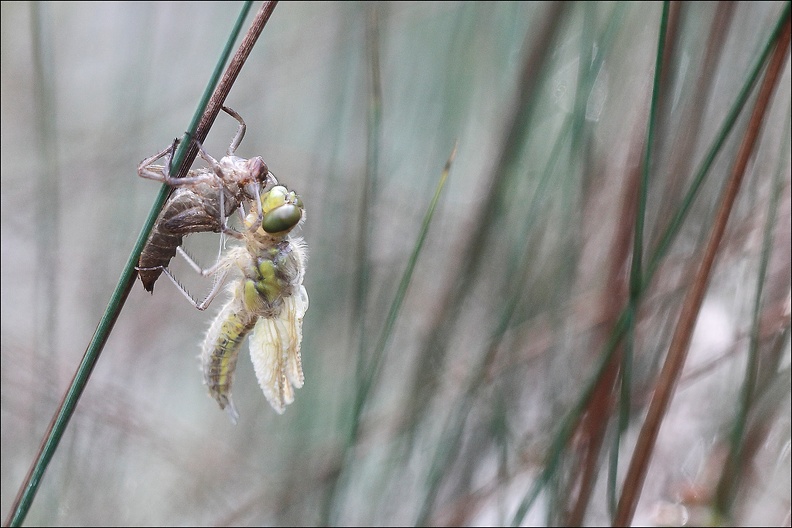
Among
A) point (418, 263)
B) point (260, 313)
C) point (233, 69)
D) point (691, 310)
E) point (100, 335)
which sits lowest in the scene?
point (100, 335)

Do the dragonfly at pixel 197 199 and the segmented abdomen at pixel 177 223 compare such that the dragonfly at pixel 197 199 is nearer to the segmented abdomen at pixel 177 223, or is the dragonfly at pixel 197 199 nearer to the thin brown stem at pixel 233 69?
Result: the segmented abdomen at pixel 177 223

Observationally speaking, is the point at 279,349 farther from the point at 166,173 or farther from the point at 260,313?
the point at 166,173

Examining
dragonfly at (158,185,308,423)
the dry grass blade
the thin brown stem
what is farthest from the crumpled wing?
the dry grass blade

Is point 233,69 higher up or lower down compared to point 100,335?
higher up

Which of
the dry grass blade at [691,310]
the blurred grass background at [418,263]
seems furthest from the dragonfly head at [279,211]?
the dry grass blade at [691,310]

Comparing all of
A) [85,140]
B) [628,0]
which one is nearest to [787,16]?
[628,0]

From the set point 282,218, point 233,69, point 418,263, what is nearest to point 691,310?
point 282,218

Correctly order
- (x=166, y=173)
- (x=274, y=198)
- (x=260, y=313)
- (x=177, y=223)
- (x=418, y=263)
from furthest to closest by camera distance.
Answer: (x=418, y=263) → (x=260, y=313) → (x=274, y=198) → (x=177, y=223) → (x=166, y=173)

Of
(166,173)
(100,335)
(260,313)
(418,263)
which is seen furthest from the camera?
(418,263)
